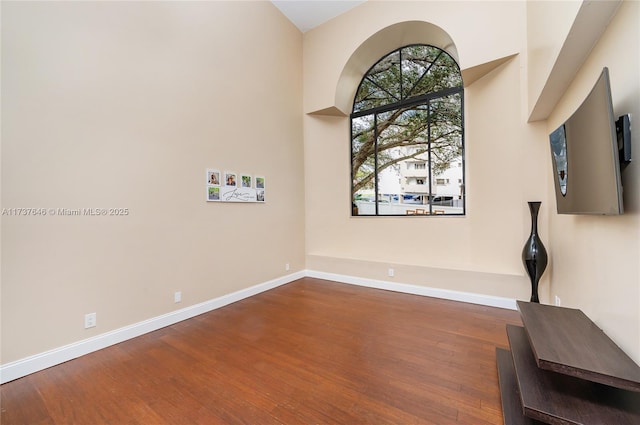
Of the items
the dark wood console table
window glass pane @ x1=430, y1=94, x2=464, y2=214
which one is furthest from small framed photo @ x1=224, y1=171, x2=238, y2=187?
the dark wood console table

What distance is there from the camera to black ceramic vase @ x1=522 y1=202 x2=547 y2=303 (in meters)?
2.89

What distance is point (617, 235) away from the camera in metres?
1.57

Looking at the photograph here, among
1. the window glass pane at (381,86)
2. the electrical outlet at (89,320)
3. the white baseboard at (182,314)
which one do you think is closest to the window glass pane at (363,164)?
the window glass pane at (381,86)

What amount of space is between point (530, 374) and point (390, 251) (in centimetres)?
299

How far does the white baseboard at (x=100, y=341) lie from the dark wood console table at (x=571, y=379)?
315cm

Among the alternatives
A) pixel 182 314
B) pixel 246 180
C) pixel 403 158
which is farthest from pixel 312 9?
pixel 182 314

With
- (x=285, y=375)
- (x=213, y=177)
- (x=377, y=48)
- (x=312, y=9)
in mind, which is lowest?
(x=285, y=375)

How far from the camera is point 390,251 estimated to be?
14.7ft

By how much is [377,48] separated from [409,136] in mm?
1725

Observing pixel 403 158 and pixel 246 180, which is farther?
pixel 403 158

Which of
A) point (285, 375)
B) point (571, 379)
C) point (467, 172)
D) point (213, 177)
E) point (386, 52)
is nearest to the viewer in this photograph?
point (571, 379)

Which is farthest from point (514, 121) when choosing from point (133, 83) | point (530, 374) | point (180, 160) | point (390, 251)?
point (133, 83)

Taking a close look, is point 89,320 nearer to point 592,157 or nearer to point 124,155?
point 124,155

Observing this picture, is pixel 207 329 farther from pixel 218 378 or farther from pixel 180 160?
pixel 180 160
